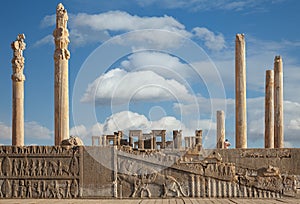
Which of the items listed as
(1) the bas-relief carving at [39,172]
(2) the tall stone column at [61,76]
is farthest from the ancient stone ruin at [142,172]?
(2) the tall stone column at [61,76]

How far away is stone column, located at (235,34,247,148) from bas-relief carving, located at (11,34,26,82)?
10129 millimetres

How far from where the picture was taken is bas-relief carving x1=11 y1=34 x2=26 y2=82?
27.5m

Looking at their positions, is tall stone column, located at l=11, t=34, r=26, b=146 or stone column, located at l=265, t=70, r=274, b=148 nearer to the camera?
tall stone column, located at l=11, t=34, r=26, b=146

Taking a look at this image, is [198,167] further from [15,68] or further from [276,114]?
[15,68]

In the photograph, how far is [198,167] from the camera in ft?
68.1

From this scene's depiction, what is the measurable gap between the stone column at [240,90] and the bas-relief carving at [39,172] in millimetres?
8463

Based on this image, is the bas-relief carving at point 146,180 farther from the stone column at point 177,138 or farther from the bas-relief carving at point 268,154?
the stone column at point 177,138

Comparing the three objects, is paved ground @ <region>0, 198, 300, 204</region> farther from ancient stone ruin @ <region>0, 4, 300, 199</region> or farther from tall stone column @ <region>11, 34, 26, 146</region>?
tall stone column @ <region>11, 34, 26, 146</region>

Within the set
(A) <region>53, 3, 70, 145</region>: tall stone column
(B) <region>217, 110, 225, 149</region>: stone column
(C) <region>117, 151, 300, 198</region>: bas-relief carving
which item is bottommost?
(C) <region>117, 151, 300, 198</region>: bas-relief carving

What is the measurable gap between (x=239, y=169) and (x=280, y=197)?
1.74 meters

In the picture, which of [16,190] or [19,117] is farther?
[19,117]

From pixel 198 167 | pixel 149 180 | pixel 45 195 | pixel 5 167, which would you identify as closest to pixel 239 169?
pixel 198 167

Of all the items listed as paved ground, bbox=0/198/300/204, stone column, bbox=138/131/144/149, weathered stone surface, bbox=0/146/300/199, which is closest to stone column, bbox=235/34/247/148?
stone column, bbox=138/131/144/149

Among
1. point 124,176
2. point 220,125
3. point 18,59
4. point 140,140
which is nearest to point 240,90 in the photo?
point 220,125
